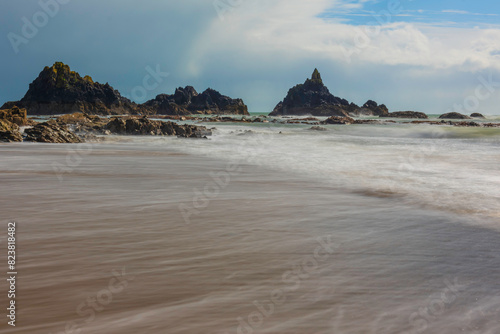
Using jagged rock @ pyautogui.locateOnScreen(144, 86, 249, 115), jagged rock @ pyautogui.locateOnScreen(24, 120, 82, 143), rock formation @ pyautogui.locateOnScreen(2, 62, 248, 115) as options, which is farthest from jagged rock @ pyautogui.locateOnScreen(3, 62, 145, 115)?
jagged rock @ pyautogui.locateOnScreen(24, 120, 82, 143)

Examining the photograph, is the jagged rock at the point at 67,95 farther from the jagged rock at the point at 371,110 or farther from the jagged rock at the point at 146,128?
the jagged rock at the point at 146,128

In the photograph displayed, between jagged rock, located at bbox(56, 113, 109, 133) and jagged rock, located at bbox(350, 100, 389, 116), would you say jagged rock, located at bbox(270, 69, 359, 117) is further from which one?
jagged rock, located at bbox(56, 113, 109, 133)

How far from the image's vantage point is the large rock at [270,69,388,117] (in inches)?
5330

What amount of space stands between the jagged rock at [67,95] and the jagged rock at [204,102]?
31.4 m

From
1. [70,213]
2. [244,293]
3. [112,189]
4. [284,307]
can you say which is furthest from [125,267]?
[112,189]

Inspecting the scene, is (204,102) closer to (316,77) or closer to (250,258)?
(316,77)

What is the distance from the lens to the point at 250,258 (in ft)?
11.6

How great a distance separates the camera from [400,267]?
3.42m

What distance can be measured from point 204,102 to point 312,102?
41.5m

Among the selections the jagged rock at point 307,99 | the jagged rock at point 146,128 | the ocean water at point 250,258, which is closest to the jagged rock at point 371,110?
the jagged rock at point 307,99

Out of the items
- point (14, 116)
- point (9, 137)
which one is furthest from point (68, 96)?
point (9, 137)

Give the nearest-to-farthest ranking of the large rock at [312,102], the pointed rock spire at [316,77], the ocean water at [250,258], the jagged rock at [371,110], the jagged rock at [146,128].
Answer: the ocean water at [250,258] < the jagged rock at [146,128] < the jagged rock at [371,110] < the large rock at [312,102] < the pointed rock spire at [316,77]

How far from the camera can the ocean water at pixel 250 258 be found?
2.52 metres

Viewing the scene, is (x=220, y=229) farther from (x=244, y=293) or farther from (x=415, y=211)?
(x=415, y=211)
